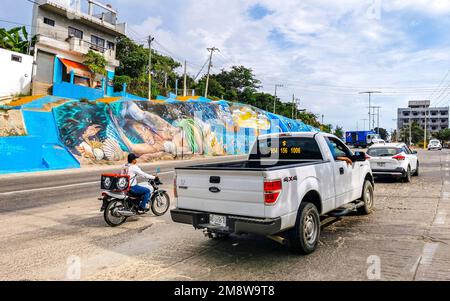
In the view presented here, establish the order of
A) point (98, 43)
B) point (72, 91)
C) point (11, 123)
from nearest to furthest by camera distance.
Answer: point (11, 123) → point (72, 91) → point (98, 43)

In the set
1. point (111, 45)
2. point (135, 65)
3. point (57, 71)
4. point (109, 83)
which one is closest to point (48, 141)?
point (57, 71)

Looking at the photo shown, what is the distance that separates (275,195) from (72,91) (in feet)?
101

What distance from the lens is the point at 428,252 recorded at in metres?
5.11

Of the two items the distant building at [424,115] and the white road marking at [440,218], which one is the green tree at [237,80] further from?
the distant building at [424,115]

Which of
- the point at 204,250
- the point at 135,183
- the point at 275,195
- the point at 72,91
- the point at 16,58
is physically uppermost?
the point at 16,58

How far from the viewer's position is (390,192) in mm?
11164

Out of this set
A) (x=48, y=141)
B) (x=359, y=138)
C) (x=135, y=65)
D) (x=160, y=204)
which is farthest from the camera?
(x=359, y=138)

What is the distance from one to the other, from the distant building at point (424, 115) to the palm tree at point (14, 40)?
137221 mm

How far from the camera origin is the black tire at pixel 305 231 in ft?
15.9

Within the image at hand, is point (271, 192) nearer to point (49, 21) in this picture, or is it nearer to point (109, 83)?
point (49, 21)

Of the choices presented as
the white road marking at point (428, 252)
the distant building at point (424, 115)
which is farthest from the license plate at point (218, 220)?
the distant building at point (424, 115)

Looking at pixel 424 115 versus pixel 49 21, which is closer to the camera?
pixel 49 21

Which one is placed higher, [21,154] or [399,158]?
[399,158]
